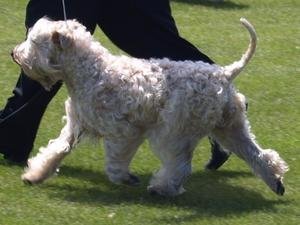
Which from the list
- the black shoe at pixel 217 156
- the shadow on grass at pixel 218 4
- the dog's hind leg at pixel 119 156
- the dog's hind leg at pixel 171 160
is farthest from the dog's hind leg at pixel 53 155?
the shadow on grass at pixel 218 4

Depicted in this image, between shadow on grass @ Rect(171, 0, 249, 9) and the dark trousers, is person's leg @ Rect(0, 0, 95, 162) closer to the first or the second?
the dark trousers

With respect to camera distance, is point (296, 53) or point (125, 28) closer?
point (125, 28)

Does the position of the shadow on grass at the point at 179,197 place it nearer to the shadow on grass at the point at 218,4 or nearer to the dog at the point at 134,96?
the dog at the point at 134,96

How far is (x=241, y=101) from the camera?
6.98m

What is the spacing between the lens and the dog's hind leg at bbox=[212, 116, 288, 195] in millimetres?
7039

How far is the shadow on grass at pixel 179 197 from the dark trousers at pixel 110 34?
505 millimetres

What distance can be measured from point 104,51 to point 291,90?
3.84 metres

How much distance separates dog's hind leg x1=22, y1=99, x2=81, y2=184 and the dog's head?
0.37 meters

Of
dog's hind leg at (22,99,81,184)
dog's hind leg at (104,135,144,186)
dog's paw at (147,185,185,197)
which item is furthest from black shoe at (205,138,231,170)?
dog's hind leg at (22,99,81,184)

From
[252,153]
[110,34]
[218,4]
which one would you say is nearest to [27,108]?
[110,34]

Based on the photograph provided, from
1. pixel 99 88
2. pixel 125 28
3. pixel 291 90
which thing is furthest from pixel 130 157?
pixel 291 90

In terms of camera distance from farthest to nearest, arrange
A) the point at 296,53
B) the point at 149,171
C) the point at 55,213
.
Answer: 1. the point at 296,53
2. the point at 149,171
3. the point at 55,213

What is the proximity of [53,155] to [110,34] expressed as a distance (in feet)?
3.43

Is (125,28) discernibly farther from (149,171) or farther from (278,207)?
(278,207)
